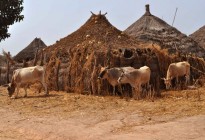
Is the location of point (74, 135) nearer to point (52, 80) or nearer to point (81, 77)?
point (81, 77)

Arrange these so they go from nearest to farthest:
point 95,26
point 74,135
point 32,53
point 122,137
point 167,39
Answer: point 122,137 → point 74,135 → point 95,26 → point 167,39 → point 32,53

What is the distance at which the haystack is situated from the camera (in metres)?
17.5

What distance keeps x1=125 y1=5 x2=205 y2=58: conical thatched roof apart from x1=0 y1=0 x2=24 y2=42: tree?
9.04 meters

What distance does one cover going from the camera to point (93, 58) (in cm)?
1772

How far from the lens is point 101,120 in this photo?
1062 cm

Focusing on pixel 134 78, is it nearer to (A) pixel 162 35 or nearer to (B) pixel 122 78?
(B) pixel 122 78

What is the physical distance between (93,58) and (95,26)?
4.22 metres

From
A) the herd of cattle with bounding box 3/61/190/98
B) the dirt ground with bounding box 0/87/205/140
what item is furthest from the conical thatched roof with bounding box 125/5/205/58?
the dirt ground with bounding box 0/87/205/140

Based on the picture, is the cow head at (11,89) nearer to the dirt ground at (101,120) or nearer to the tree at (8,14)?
the dirt ground at (101,120)

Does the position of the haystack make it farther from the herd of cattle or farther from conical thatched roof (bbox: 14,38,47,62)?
conical thatched roof (bbox: 14,38,47,62)

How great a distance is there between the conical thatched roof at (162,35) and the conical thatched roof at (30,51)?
23.8 ft

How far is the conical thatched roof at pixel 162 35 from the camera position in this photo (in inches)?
1075

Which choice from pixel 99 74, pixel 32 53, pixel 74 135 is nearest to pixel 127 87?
pixel 99 74

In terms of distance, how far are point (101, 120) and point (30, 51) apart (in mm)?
19937
